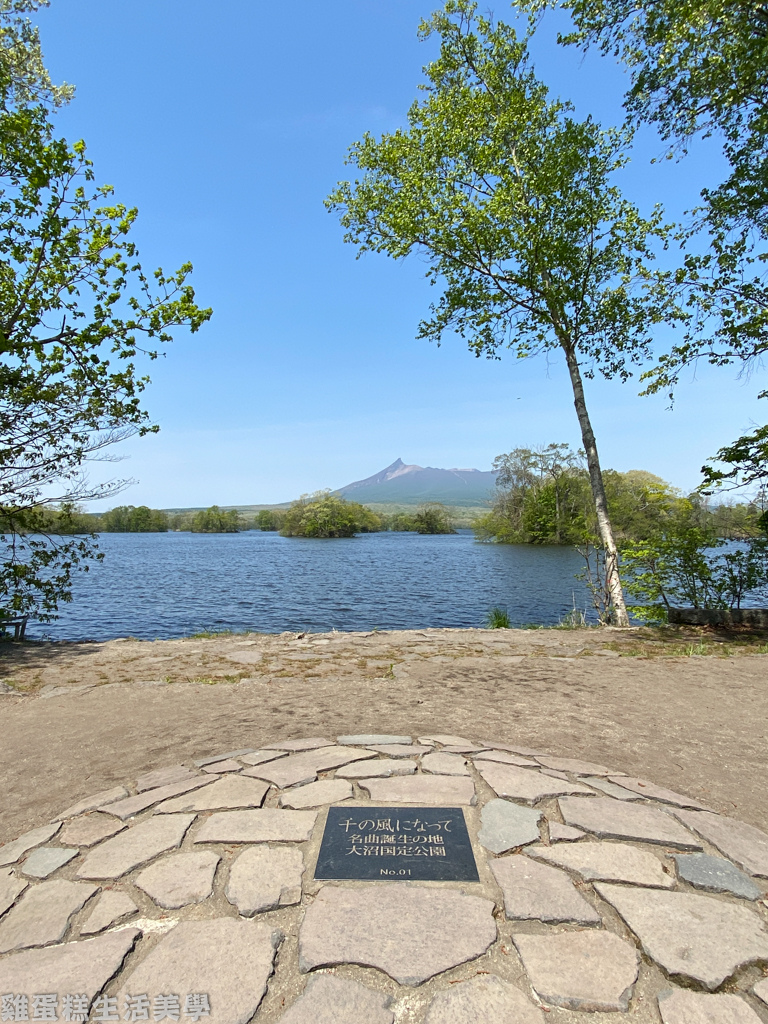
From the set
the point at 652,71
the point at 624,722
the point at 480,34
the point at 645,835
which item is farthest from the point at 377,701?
the point at 480,34

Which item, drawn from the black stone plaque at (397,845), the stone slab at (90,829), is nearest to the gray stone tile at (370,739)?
the black stone plaque at (397,845)

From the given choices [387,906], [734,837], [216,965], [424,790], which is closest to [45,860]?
[216,965]

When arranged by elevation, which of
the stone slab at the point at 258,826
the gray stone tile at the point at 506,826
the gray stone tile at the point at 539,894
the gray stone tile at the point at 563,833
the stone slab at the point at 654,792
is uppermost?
the stone slab at the point at 258,826

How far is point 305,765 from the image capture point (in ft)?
10.7

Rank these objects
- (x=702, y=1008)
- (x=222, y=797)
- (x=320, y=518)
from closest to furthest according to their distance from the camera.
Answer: (x=702, y=1008) → (x=222, y=797) → (x=320, y=518)

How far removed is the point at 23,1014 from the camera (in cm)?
167

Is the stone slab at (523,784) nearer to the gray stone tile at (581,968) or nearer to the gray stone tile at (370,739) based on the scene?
the gray stone tile at (370,739)

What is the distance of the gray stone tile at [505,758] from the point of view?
327cm

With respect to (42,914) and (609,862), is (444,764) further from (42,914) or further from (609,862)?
(42,914)

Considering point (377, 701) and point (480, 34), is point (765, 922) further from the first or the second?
point (480, 34)

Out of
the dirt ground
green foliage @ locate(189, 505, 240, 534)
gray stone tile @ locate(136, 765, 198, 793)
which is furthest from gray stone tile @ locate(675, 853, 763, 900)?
green foliage @ locate(189, 505, 240, 534)

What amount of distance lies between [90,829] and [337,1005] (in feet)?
5.46

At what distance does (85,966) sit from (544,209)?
11.7 m

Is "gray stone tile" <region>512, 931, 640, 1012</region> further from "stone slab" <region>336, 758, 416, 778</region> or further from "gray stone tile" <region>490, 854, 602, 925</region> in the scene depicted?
"stone slab" <region>336, 758, 416, 778</region>
